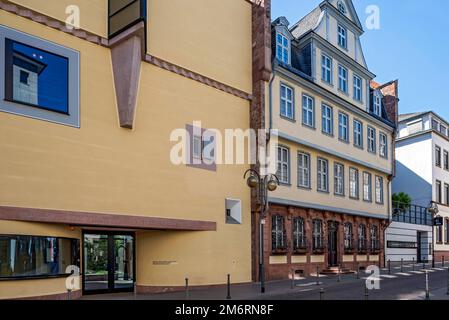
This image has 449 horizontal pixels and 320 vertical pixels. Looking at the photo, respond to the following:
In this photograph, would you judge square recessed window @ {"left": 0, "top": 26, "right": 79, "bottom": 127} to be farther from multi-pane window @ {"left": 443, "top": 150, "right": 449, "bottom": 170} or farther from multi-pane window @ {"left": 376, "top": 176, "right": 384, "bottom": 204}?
multi-pane window @ {"left": 443, "top": 150, "right": 449, "bottom": 170}

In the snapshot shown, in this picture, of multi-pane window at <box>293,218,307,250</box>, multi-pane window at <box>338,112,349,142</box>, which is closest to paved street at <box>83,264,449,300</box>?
multi-pane window at <box>293,218,307,250</box>

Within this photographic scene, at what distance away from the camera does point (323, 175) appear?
2727cm

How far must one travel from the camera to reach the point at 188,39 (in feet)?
63.3

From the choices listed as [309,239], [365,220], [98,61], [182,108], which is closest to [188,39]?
[182,108]

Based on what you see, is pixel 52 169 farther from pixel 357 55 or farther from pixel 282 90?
pixel 357 55

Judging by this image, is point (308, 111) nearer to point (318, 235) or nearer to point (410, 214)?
point (318, 235)

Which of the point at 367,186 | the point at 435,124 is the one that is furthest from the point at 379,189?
the point at 435,124

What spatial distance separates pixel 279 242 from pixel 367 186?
37.8 feet

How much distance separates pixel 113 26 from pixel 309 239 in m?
15.7

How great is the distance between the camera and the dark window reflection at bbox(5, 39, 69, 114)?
Result: 530 inches

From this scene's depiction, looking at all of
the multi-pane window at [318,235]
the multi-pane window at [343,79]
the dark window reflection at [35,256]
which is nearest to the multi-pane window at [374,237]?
the multi-pane window at [318,235]

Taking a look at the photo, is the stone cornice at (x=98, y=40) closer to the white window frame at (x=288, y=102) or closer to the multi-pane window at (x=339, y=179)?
the white window frame at (x=288, y=102)

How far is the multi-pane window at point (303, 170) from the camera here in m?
25.2

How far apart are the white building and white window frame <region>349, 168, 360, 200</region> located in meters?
10.6
